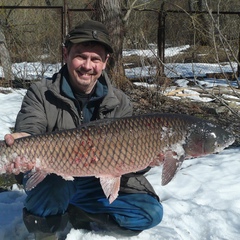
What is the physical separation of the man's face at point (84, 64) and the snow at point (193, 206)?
1.11 meters

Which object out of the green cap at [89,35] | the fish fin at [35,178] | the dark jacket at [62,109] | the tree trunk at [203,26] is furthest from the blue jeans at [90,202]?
the tree trunk at [203,26]

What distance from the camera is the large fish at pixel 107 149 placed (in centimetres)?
242

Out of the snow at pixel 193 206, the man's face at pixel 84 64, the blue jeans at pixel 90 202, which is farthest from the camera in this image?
the snow at pixel 193 206

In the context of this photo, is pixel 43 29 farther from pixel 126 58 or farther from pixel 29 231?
pixel 29 231

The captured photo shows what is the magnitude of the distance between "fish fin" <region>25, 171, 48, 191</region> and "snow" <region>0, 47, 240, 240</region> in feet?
2.12

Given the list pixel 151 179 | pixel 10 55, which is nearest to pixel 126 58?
pixel 10 55

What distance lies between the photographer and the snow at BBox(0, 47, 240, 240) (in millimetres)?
3076

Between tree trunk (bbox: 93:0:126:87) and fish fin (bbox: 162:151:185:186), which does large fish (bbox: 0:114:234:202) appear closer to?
fish fin (bbox: 162:151:185:186)

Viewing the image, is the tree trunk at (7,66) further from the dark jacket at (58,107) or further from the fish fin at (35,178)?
the fish fin at (35,178)

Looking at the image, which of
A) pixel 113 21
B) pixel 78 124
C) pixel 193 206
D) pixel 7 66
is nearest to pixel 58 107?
pixel 78 124

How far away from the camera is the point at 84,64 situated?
2871 mm

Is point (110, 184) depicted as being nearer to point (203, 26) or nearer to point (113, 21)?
point (113, 21)

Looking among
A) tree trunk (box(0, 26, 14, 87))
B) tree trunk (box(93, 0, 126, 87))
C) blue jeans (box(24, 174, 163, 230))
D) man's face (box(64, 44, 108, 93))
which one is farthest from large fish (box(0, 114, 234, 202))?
tree trunk (box(0, 26, 14, 87))

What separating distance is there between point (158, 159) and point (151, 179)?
176 cm
